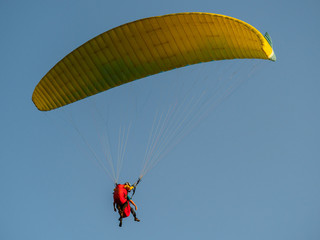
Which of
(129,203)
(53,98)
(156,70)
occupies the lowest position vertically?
(129,203)

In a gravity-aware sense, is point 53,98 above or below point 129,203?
above

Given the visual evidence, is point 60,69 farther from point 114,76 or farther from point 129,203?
point 129,203

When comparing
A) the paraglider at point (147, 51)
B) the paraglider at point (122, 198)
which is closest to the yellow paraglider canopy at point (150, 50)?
the paraglider at point (147, 51)

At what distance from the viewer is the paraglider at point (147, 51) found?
1502 centimetres

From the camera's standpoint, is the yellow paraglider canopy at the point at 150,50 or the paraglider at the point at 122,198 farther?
the paraglider at the point at 122,198

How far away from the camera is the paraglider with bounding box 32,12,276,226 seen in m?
15.0

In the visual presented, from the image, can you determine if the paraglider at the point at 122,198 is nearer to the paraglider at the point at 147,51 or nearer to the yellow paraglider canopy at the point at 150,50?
the paraglider at the point at 147,51

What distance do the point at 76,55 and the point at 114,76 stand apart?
1.34 m

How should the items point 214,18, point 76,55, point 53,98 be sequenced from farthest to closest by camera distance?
point 53,98 → point 76,55 → point 214,18

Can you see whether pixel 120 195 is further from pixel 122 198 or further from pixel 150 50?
pixel 150 50

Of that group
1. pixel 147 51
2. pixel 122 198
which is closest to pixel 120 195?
pixel 122 198

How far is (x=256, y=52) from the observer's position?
15.4 meters

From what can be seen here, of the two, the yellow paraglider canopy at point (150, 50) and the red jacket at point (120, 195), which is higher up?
the yellow paraglider canopy at point (150, 50)

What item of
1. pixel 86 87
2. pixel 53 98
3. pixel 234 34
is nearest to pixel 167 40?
pixel 234 34
